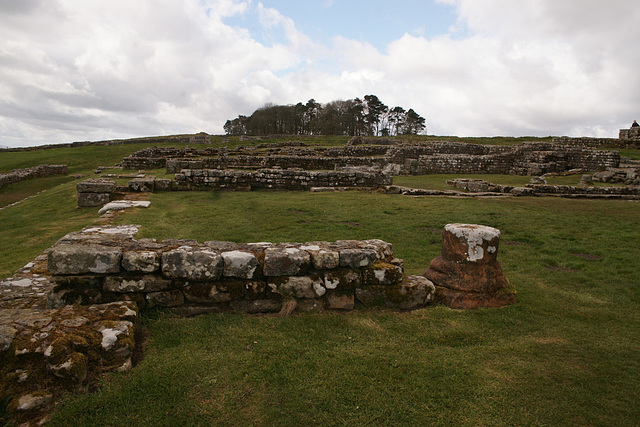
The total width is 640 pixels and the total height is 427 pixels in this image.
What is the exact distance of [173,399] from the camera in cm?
281

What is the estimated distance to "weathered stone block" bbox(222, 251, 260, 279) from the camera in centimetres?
423

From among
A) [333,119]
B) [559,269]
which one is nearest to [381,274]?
[559,269]

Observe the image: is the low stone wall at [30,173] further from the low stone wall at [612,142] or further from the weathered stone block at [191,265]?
the low stone wall at [612,142]

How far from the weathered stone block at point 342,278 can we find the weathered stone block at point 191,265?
1382 mm

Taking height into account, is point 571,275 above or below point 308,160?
below

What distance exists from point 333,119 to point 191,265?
219 feet

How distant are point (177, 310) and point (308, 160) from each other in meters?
19.8

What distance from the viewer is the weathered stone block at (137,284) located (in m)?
3.97

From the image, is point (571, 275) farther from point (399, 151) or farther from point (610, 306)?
point (399, 151)

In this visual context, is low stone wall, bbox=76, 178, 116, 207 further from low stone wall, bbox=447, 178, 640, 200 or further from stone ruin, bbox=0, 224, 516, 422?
low stone wall, bbox=447, 178, 640, 200

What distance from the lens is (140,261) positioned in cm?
401

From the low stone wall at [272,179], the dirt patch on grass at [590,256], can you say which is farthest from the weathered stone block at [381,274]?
the low stone wall at [272,179]

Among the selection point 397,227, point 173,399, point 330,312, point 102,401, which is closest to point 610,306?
point 330,312

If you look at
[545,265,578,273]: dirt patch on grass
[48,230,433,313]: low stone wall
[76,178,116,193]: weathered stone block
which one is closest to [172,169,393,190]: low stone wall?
[76,178,116,193]: weathered stone block
